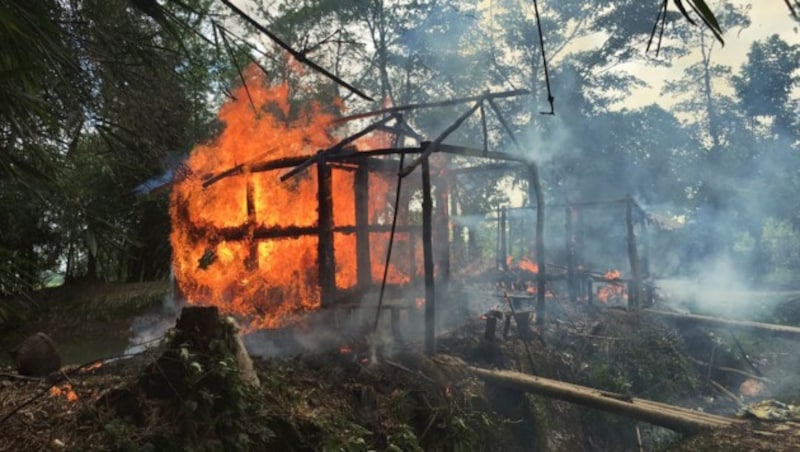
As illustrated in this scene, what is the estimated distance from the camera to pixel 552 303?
52.1 ft

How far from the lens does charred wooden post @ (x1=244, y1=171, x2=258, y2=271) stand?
1129 cm

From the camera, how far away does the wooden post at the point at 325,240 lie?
10.2 metres

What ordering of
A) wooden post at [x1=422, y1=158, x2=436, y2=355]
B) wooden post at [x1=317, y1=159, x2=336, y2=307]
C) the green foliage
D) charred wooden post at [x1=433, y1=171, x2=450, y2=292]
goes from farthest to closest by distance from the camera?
1. the green foliage
2. charred wooden post at [x1=433, y1=171, x2=450, y2=292]
3. wooden post at [x1=317, y1=159, x2=336, y2=307]
4. wooden post at [x1=422, y1=158, x2=436, y2=355]

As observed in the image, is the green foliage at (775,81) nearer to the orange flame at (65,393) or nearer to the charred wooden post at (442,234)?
the charred wooden post at (442,234)

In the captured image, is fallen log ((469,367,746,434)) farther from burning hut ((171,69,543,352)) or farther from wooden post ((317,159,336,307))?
burning hut ((171,69,543,352))

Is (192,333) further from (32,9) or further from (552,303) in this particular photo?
(552,303)

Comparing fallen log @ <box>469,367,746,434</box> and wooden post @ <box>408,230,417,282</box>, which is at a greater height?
wooden post @ <box>408,230,417,282</box>

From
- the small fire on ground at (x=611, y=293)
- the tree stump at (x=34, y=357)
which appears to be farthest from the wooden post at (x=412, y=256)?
the small fire on ground at (x=611, y=293)

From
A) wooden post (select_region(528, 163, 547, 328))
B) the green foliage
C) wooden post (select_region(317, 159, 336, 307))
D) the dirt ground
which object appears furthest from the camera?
the green foliage

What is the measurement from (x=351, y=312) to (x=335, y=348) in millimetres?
1444

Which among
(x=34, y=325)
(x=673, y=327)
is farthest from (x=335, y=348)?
(x=34, y=325)

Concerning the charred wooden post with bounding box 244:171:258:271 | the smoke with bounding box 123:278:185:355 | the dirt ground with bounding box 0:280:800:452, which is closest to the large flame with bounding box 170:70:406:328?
the charred wooden post with bounding box 244:171:258:271

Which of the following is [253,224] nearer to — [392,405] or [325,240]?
[325,240]

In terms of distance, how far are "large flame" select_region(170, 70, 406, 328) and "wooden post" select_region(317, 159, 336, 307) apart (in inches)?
16.5
